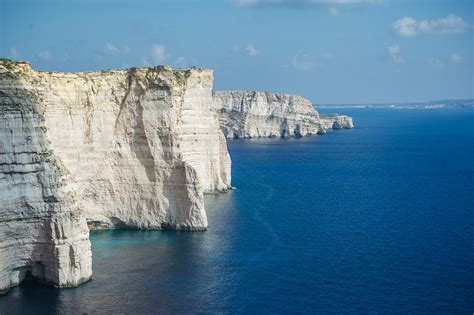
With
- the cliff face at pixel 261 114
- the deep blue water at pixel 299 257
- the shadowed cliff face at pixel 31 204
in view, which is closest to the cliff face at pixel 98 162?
the shadowed cliff face at pixel 31 204

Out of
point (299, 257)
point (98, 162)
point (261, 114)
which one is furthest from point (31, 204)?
point (261, 114)

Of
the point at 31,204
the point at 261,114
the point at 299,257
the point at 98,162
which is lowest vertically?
the point at 299,257

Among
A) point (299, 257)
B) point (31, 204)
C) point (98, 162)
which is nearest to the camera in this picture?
point (31, 204)

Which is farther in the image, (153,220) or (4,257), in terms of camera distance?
(153,220)

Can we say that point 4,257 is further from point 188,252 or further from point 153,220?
point 153,220

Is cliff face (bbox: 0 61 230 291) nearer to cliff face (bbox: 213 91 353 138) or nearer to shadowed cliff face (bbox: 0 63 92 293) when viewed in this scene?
shadowed cliff face (bbox: 0 63 92 293)

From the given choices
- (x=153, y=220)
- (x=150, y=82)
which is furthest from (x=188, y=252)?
(x=150, y=82)

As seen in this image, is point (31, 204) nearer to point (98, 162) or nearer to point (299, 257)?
Result: point (98, 162)
